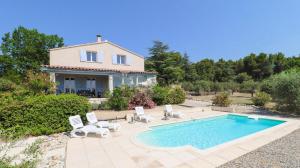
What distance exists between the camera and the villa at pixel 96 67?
2121 centimetres

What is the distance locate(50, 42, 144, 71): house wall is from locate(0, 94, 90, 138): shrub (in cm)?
1307

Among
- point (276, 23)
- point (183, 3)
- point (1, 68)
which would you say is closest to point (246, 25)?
point (276, 23)

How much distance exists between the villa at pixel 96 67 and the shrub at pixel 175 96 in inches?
205

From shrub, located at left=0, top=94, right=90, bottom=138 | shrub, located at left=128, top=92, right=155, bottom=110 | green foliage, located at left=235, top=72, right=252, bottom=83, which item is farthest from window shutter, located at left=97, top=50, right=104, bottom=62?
green foliage, located at left=235, top=72, right=252, bottom=83

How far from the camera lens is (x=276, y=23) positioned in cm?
1647

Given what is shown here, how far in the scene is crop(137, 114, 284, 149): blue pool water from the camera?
371 inches

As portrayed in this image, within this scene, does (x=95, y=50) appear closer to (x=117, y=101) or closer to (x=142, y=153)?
(x=117, y=101)

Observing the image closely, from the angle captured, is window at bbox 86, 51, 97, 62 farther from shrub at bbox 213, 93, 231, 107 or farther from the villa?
shrub at bbox 213, 93, 231, 107

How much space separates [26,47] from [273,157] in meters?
46.1

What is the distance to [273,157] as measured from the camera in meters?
6.07

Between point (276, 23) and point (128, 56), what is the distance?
58.4 ft

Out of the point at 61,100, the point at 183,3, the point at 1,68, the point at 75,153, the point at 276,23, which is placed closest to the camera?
the point at 75,153

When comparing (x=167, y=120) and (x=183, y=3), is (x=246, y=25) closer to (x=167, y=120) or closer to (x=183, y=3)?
(x=183, y=3)

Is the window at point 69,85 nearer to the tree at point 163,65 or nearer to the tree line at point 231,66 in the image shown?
the tree at point 163,65
